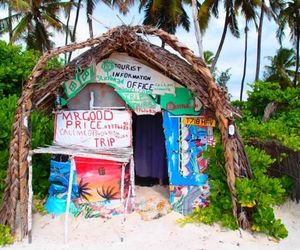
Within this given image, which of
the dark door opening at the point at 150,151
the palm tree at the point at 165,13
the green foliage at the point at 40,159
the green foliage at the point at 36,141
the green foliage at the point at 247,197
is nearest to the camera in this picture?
the green foliage at the point at 247,197

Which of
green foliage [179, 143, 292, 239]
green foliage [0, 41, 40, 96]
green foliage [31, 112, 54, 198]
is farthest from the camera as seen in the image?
green foliage [0, 41, 40, 96]

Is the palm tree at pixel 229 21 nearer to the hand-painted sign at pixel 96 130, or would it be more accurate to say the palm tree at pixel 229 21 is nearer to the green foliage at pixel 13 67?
the green foliage at pixel 13 67

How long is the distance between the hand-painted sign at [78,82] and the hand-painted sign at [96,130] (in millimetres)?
364

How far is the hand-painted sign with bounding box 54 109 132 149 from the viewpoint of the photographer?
6.64 metres

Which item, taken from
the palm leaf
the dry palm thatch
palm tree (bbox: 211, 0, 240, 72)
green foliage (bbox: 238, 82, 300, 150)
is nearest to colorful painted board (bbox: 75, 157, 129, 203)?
the dry palm thatch

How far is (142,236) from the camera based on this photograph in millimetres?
5879

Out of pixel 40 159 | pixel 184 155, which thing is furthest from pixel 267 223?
pixel 40 159

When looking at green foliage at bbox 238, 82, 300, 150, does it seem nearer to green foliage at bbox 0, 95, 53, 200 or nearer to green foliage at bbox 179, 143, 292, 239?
green foliage at bbox 179, 143, 292, 239

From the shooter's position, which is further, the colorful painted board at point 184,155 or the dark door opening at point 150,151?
the dark door opening at point 150,151

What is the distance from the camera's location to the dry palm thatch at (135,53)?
233 inches

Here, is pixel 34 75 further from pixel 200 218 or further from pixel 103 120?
pixel 200 218

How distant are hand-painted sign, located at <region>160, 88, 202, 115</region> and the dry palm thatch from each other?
21 cm

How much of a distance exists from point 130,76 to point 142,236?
2.55 m

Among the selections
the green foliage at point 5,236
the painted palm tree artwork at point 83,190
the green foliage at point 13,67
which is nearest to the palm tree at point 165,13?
the green foliage at point 13,67
